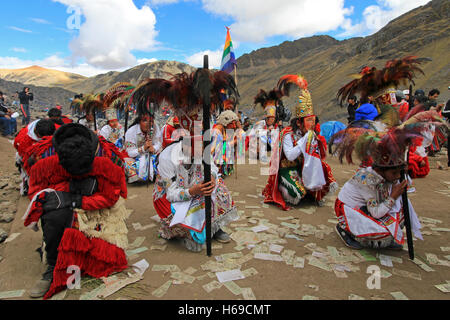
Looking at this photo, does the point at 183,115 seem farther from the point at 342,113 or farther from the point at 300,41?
the point at 300,41

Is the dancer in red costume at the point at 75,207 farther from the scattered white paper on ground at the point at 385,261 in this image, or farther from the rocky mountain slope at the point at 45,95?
the rocky mountain slope at the point at 45,95

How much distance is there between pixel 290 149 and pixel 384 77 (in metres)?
1.63

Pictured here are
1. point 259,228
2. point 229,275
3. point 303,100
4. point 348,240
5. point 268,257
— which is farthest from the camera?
point 303,100

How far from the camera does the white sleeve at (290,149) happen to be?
4516 millimetres

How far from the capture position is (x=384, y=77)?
3842 mm

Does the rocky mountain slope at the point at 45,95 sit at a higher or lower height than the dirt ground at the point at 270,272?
higher

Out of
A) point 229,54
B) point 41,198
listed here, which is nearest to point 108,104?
point 229,54

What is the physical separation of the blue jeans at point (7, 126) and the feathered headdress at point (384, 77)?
13462 millimetres

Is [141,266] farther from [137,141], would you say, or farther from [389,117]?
[137,141]

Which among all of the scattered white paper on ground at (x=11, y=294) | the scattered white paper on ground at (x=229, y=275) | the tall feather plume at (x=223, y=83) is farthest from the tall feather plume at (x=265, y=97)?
the scattered white paper on ground at (x=11, y=294)

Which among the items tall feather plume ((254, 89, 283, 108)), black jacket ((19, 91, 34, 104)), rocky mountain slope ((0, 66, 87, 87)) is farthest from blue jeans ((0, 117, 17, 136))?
rocky mountain slope ((0, 66, 87, 87))

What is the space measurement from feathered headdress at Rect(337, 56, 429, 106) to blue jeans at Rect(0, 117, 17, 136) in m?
13.5

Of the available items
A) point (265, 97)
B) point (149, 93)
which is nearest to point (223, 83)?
point (149, 93)

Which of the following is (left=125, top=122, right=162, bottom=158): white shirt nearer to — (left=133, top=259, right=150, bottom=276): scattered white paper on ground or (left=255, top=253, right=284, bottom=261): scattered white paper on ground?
(left=133, top=259, right=150, bottom=276): scattered white paper on ground
